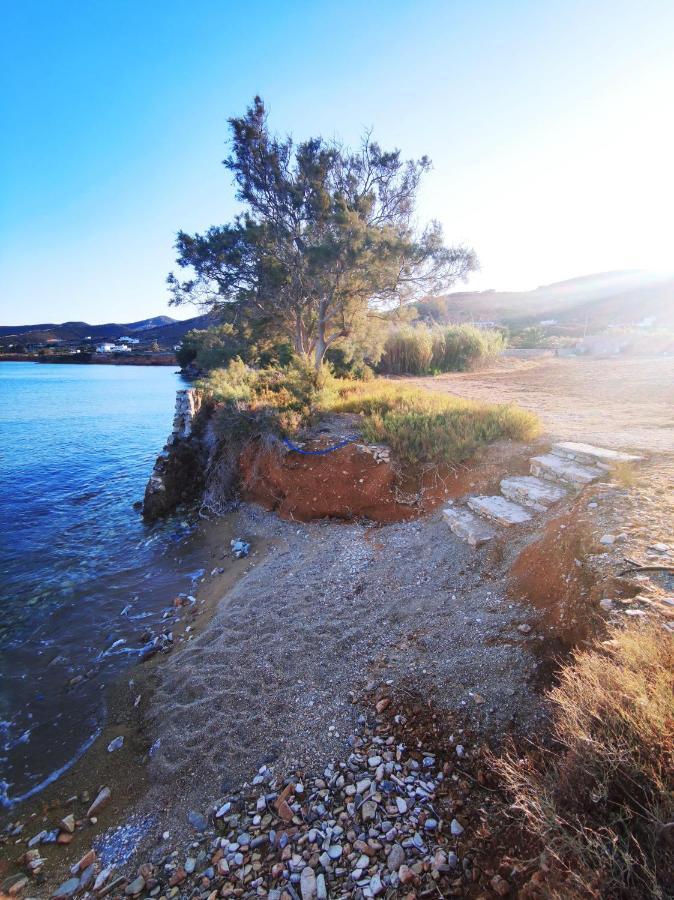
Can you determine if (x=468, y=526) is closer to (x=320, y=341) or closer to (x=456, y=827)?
(x=456, y=827)

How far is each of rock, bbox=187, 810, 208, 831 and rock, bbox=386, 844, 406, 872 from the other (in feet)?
4.41

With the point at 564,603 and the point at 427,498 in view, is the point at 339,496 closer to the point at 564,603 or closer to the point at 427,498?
the point at 427,498

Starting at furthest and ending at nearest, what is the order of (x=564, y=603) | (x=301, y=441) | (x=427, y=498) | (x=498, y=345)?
1. (x=498, y=345)
2. (x=301, y=441)
3. (x=427, y=498)
4. (x=564, y=603)

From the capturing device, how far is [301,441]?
7.79 meters

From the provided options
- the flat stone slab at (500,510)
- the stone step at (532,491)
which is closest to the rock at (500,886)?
the flat stone slab at (500,510)

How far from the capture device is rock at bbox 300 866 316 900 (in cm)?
209

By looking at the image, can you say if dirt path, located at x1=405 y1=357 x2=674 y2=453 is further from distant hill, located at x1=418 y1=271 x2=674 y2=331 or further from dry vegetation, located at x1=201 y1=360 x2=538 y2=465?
distant hill, located at x1=418 y1=271 x2=674 y2=331

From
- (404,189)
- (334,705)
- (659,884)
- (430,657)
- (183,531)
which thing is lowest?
(183,531)

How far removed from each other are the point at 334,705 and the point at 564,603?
2099 mm

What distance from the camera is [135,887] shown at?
241 centimetres

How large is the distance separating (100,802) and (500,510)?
4687 mm

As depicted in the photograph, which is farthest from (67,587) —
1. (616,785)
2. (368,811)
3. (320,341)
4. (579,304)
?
(579,304)

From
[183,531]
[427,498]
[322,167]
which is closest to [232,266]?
[322,167]

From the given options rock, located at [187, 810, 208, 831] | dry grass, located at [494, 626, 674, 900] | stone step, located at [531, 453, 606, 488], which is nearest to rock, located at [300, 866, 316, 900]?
rock, located at [187, 810, 208, 831]
